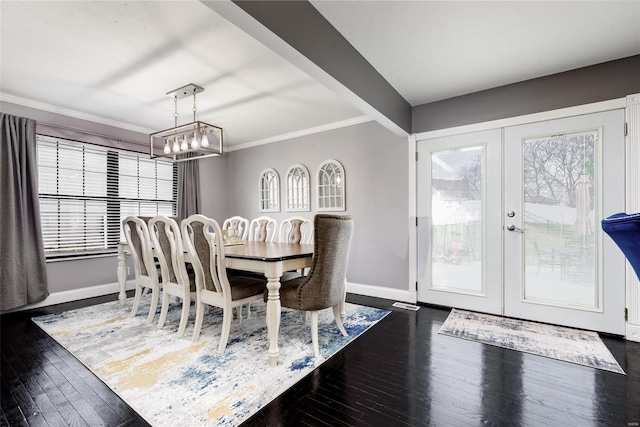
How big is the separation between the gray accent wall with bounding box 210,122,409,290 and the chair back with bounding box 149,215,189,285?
7.16 ft

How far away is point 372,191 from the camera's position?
3.83m

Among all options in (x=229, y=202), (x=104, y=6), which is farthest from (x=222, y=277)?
(x=229, y=202)

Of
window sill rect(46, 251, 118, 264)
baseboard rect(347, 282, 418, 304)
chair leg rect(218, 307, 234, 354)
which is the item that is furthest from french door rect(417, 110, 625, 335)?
window sill rect(46, 251, 118, 264)

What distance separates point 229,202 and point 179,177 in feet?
3.54

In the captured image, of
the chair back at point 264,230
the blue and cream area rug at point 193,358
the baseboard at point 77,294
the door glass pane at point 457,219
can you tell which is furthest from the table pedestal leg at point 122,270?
the door glass pane at point 457,219

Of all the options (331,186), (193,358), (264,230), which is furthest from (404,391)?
(331,186)

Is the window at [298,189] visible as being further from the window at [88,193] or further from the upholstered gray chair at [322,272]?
the upholstered gray chair at [322,272]

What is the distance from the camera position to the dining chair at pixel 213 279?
2.19m

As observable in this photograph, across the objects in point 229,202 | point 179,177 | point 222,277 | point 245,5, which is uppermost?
point 245,5

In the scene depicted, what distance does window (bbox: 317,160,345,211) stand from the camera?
4098 millimetres

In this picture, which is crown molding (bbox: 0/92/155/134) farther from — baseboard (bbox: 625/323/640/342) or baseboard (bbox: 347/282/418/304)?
baseboard (bbox: 625/323/640/342)

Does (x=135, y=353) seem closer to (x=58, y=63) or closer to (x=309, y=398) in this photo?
(x=309, y=398)

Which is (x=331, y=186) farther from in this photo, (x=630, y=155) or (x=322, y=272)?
(x=630, y=155)

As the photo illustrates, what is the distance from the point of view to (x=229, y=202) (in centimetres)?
555
